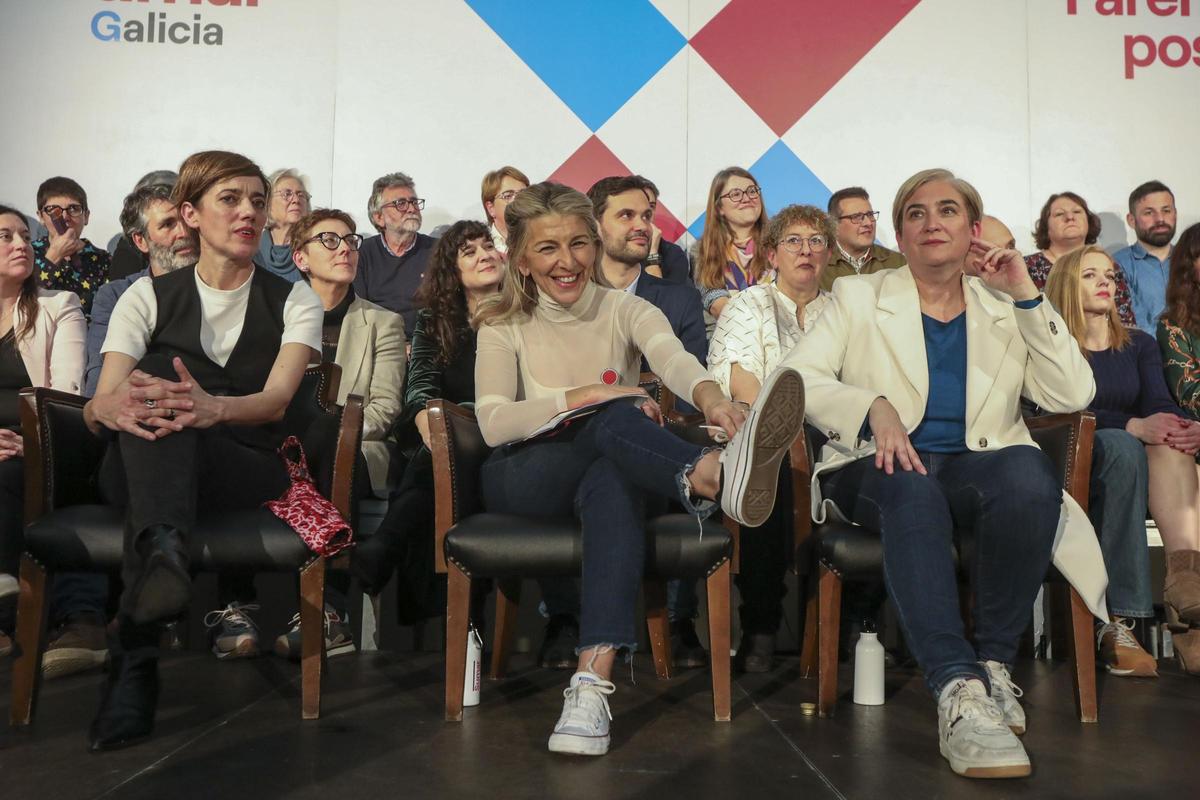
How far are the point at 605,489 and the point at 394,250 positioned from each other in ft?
8.82

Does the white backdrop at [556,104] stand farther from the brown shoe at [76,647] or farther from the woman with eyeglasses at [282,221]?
the brown shoe at [76,647]

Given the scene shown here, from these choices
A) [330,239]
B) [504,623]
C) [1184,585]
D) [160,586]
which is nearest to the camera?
[160,586]

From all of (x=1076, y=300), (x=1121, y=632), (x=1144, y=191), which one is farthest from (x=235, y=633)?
(x=1144, y=191)

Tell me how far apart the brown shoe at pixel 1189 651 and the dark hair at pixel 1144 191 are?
8.75ft

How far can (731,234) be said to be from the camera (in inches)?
176

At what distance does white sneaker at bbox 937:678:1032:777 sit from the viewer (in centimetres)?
187

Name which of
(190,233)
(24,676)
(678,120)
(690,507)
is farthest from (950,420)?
(678,120)

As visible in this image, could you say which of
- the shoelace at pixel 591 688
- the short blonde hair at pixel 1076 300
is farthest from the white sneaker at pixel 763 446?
the short blonde hair at pixel 1076 300

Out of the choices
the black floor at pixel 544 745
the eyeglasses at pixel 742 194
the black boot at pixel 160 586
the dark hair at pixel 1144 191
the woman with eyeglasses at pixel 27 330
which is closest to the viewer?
the black floor at pixel 544 745

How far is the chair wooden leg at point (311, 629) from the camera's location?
2.32m

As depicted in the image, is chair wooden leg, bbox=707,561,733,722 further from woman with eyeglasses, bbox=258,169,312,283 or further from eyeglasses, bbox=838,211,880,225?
woman with eyeglasses, bbox=258,169,312,283

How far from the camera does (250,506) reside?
96.4 inches

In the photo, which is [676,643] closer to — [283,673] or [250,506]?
[283,673]

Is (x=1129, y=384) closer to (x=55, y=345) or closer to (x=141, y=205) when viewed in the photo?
(x=55, y=345)
